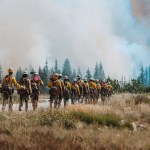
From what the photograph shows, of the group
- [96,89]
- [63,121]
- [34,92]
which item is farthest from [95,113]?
[96,89]

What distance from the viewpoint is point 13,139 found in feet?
41.8

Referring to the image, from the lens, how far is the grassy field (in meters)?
12.4

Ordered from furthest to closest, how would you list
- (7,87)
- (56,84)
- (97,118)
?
(56,84), (7,87), (97,118)

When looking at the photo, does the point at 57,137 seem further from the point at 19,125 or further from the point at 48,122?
the point at 48,122

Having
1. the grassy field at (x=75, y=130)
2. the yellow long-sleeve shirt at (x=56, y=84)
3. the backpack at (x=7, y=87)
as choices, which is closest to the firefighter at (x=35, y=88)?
the yellow long-sleeve shirt at (x=56, y=84)

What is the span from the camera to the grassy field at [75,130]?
40.7ft

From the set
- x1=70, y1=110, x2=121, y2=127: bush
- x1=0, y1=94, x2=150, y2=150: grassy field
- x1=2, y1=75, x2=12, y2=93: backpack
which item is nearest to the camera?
x1=0, y1=94, x2=150, y2=150: grassy field

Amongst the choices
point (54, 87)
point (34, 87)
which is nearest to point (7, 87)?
point (34, 87)

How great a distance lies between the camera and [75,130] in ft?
52.6

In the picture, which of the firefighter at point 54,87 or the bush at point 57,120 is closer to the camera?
the bush at point 57,120

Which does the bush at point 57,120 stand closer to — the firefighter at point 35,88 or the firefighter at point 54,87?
the firefighter at point 35,88

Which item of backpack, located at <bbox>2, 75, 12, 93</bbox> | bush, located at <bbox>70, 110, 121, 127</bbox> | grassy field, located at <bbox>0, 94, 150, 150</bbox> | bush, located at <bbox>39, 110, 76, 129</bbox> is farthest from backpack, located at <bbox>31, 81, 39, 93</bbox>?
bush, located at <bbox>39, 110, 76, 129</bbox>

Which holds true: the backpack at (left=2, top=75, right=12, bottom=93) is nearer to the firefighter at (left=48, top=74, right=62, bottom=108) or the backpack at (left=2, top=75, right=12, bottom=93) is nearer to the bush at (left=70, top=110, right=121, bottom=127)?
the firefighter at (left=48, top=74, right=62, bottom=108)

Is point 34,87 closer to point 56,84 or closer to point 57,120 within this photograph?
point 56,84
